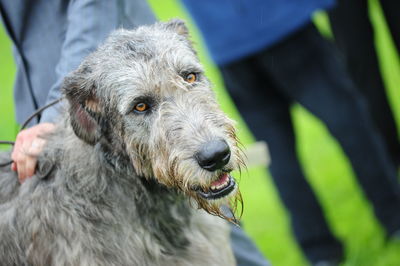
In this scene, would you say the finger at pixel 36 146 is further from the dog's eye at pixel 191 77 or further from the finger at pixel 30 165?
the dog's eye at pixel 191 77

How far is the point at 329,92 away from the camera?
5.01m

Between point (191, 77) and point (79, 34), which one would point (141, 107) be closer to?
point (191, 77)

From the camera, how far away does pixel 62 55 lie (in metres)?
3.68

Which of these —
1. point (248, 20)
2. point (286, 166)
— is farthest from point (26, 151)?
point (286, 166)

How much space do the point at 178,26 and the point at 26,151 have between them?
1217mm

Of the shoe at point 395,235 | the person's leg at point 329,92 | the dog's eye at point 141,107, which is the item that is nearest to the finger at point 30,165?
the dog's eye at point 141,107

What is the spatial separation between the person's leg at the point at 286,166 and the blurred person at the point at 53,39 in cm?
173

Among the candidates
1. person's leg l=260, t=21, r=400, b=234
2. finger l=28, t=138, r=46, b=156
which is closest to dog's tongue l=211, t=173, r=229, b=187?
finger l=28, t=138, r=46, b=156

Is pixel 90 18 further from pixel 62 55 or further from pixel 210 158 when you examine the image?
pixel 210 158

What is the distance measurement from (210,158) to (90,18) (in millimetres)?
1352

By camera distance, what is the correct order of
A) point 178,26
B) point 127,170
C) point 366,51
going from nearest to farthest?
point 127,170, point 178,26, point 366,51

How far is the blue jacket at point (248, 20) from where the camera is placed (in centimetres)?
493

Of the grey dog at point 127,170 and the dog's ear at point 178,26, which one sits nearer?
the grey dog at point 127,170

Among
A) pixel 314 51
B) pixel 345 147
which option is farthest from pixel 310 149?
pixel 314 51
